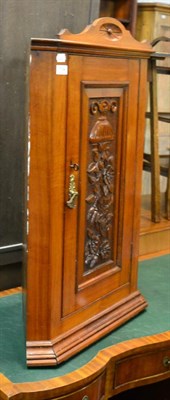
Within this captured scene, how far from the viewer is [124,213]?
1688mm

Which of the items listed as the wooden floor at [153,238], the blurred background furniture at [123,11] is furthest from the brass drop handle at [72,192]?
the blurred background furniture at [123,11]

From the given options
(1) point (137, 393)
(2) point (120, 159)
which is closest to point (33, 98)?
(2) point (120, 159)

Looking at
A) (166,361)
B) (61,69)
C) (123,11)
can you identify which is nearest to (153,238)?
(166,361)

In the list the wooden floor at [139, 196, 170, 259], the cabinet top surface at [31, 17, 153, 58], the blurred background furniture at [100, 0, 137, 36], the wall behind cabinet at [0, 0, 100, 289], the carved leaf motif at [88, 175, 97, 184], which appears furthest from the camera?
the blurred background furniture at [100, 0, 137, 36]

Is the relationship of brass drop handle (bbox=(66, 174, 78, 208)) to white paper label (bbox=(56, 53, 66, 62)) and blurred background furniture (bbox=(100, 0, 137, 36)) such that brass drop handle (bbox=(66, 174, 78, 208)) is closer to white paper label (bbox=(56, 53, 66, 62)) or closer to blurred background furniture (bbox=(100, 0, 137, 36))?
white paper label (bbox=(56, 53, 66, 62))

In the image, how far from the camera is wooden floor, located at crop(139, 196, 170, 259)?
7.67ft

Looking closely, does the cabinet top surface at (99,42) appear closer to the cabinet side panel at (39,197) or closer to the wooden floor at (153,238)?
the cabinet side panel at (39,197)

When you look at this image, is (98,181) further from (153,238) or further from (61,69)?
(153,238)

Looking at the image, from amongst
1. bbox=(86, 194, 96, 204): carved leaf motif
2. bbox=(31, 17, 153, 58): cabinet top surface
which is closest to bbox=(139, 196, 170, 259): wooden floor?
bbox=(86, 194, 96, 204): carved leaf motif

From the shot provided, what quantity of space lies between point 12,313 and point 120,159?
1.85 ft

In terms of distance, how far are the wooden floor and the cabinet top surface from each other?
3.02ft

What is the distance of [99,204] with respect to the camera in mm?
1581

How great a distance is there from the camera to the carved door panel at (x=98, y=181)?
140 centimetres

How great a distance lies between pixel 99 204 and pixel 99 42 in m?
0.43
